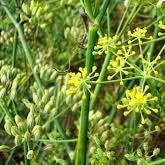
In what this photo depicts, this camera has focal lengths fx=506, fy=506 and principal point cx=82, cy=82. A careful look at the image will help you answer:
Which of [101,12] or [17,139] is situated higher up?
[101,12]

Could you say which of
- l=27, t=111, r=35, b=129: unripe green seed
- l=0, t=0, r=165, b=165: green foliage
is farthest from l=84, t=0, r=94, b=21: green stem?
l=27, t=111, r=35, b=129: unripe green seed

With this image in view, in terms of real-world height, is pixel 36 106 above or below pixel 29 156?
above

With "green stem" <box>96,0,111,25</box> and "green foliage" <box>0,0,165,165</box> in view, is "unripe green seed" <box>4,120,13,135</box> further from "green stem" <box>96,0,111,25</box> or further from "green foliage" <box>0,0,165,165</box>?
"green stem" <box>96,0,111,25</box>

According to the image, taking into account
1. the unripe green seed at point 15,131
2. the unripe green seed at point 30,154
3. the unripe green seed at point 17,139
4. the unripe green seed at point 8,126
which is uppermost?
the unripe green seed at point 8,126

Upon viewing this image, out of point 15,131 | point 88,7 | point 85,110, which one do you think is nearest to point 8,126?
point 15,131

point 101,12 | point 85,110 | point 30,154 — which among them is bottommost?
point 30,154

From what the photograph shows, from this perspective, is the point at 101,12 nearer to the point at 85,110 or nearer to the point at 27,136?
the point at 85,110

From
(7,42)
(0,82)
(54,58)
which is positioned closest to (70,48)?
(54,58)

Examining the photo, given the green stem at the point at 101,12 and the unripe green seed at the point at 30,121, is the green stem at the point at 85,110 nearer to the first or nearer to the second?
the green stem at the point at 101,12

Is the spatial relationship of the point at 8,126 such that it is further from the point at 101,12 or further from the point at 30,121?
the point at 101,12

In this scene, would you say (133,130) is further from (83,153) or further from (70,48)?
(70,48)

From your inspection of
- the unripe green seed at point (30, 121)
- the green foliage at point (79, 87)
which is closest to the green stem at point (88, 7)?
the green foliage at point (79, 87)
